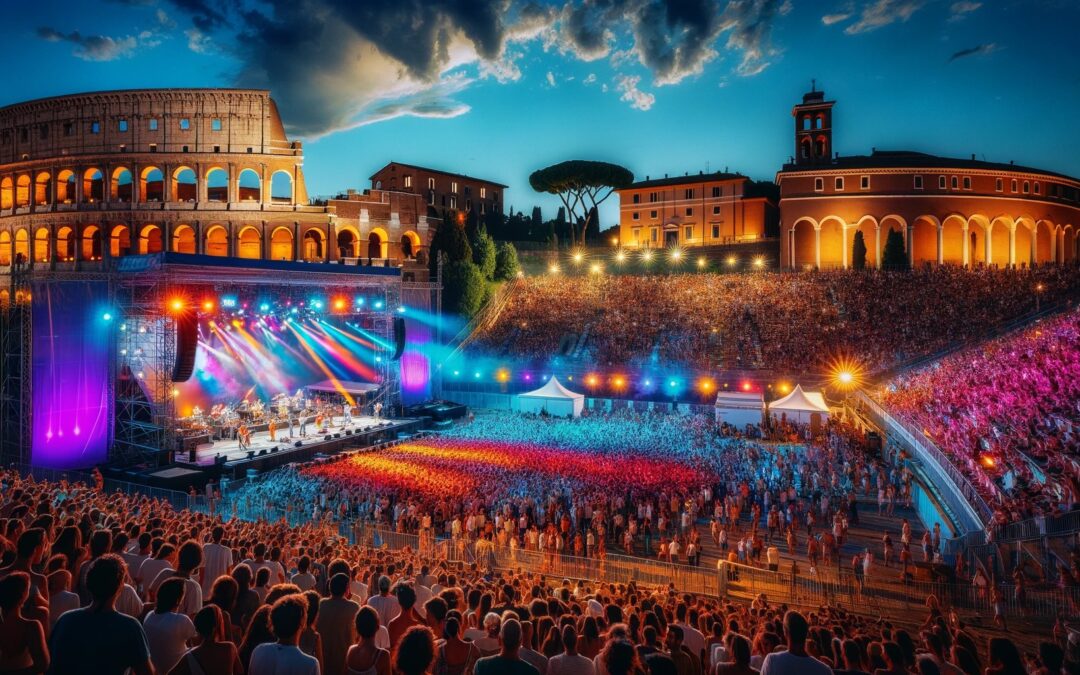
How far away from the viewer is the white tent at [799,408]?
78.9ft

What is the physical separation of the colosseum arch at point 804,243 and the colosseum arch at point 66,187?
48067mm

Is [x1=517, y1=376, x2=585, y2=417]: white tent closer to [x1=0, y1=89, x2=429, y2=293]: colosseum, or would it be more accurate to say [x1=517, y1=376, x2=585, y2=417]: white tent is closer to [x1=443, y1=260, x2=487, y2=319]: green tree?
[x1=443, y1=260, x2=487, y2=319]: green tree

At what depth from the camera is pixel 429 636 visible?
9.98 feet

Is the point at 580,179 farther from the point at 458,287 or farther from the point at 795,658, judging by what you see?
the point at 795,658

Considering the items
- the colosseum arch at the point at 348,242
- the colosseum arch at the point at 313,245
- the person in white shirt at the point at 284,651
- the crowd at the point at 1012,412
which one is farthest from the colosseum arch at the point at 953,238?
the person in white shirt at the point at 284,651

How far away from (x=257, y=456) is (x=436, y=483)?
27.8 ft

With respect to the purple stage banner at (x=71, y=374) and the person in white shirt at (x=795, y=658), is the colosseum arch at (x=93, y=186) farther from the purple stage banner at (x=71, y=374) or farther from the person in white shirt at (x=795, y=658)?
the person in white shirt at (x=795, y=658)

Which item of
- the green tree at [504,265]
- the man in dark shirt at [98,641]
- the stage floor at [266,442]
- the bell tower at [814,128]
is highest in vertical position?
the bell tower at [814,128]

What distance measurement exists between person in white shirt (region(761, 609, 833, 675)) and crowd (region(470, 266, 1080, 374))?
28282 millimetres

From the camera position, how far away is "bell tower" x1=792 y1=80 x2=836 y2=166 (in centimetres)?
4694

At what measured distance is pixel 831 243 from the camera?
4475 centimetres

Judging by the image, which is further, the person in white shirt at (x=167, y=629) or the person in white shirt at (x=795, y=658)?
the person in white shirt at (x=167, y=629)

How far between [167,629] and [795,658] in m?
3.76

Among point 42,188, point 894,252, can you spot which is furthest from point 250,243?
point 894,252
